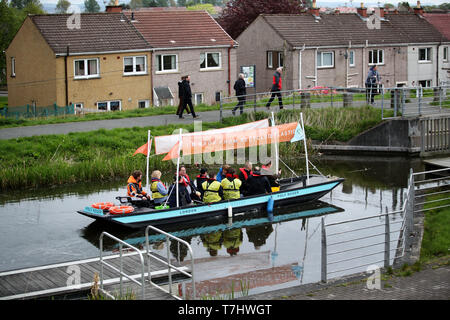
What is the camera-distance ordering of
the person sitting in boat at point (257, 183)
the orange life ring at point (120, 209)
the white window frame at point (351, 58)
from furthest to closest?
the white window frame at point (351, 58) → the person sitting in boat at point (257, 183) → the orange life ring at point (120, 209)

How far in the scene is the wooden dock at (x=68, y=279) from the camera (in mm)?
13703

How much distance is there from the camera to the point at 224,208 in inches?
859

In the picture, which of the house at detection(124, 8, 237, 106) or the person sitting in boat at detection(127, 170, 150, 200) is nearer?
the person sitting in boat at detection(127, 170, 150, 200)

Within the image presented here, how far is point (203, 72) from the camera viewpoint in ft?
165

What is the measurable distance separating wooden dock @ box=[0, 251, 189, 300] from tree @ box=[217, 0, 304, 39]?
51.0 m

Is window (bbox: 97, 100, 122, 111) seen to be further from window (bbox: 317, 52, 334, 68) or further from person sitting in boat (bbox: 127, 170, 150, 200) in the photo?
person sitting in boat (bbox: 127, 170, 150, 200)

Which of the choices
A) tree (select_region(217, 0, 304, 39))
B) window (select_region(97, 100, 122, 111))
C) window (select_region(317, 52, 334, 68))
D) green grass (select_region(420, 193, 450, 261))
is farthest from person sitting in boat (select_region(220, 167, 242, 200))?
tree (select_region(217, 0, 304, 39))

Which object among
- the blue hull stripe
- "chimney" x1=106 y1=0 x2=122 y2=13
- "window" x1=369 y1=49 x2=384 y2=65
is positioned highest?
"chimney" x1=106 y1=0 x2=122 y2=13

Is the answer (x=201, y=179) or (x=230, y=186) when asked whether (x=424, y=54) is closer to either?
(x=230, y=186)

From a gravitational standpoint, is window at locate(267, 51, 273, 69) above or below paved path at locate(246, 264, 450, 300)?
above

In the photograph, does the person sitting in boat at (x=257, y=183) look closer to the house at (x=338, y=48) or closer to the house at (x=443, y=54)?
the house at (x=338, y=48)

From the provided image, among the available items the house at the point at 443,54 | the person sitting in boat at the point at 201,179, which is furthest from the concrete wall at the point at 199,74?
the person sitting in boat at the point at 201,179

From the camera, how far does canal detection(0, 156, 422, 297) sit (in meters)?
16.2

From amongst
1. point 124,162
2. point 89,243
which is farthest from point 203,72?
point 89,243
